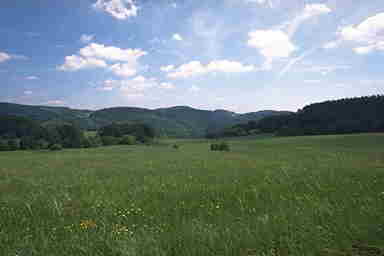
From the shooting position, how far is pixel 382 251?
3434mm

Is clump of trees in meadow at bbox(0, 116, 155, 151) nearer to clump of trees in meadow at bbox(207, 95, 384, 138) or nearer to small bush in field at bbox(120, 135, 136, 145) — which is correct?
small bush in field at bbox(120, 135, 136, 145)

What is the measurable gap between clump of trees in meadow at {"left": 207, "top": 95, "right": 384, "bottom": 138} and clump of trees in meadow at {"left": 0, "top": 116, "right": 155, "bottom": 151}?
40167mm

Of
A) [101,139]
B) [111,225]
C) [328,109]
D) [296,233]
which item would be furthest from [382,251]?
[328,109]

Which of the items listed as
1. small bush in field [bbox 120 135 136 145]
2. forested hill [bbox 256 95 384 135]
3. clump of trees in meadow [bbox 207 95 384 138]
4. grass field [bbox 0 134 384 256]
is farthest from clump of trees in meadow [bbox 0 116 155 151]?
grass field [bbox 0 134 384 256]

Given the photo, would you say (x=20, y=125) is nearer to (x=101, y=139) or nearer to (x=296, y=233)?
(x=101, y=139)

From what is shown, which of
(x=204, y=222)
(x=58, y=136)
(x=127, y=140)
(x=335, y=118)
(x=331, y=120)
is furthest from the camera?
(x=335, y=118)

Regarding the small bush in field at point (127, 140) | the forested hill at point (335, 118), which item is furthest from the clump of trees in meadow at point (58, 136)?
the forested hill at point (335, 118)

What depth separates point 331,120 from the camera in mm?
98688

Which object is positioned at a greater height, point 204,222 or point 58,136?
point 204,222

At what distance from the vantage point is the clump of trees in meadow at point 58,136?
83.6 meters

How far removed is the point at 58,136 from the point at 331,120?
90.0 metres

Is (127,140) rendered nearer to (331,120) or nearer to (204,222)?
(331,120)

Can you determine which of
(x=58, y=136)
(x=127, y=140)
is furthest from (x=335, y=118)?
(x=58, y=136)

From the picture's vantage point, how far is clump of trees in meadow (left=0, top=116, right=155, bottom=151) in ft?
274
